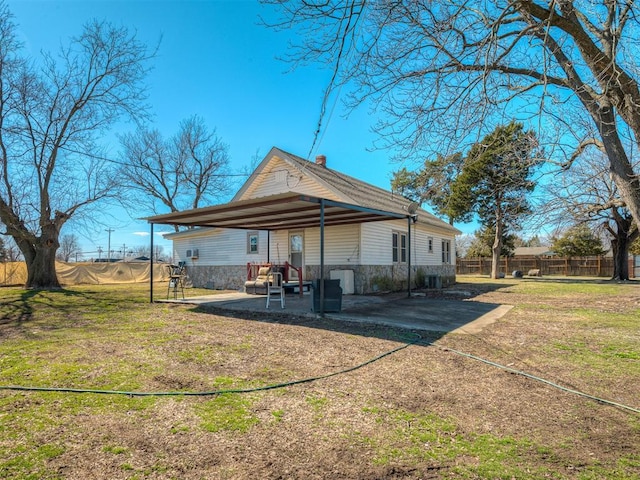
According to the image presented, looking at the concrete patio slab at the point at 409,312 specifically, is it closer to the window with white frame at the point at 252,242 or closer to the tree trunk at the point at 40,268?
the window with white frame at the point at 252,242

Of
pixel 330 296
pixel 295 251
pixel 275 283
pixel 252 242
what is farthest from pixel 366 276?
pixel 252 242

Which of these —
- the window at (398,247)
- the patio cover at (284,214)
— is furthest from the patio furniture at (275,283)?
the window at (398,247)

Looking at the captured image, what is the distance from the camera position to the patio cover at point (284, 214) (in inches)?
326

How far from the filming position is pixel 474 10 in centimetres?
490

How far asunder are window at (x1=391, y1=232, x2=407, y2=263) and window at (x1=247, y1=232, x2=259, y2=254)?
19.1 ft

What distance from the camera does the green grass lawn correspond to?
99.6 inches

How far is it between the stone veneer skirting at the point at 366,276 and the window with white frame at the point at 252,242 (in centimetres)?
77

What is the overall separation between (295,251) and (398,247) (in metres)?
4.33

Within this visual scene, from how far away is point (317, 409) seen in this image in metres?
3.45

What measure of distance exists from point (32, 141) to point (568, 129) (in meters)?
19.8

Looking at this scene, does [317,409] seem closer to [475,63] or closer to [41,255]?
[475,63]

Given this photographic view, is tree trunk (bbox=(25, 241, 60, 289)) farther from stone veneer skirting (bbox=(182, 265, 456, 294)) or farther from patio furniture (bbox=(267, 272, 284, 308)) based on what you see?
patio furniture (bbox=(267, 272, 284, 308))

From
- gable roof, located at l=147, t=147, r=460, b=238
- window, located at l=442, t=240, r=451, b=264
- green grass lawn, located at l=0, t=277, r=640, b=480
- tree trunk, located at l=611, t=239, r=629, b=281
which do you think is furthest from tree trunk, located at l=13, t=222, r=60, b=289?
tree trunk, located at l=611, t=239, r=629, b=281

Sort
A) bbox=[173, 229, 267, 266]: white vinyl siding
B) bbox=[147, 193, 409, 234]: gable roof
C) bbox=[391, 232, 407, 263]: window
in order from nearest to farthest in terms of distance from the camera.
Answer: bbox=[147, 193, 409, 234]: gable roof, bbox=[391, 232, 407, 263]: window, bbox=[173, 229, 267, 266]: white vinyl siding
